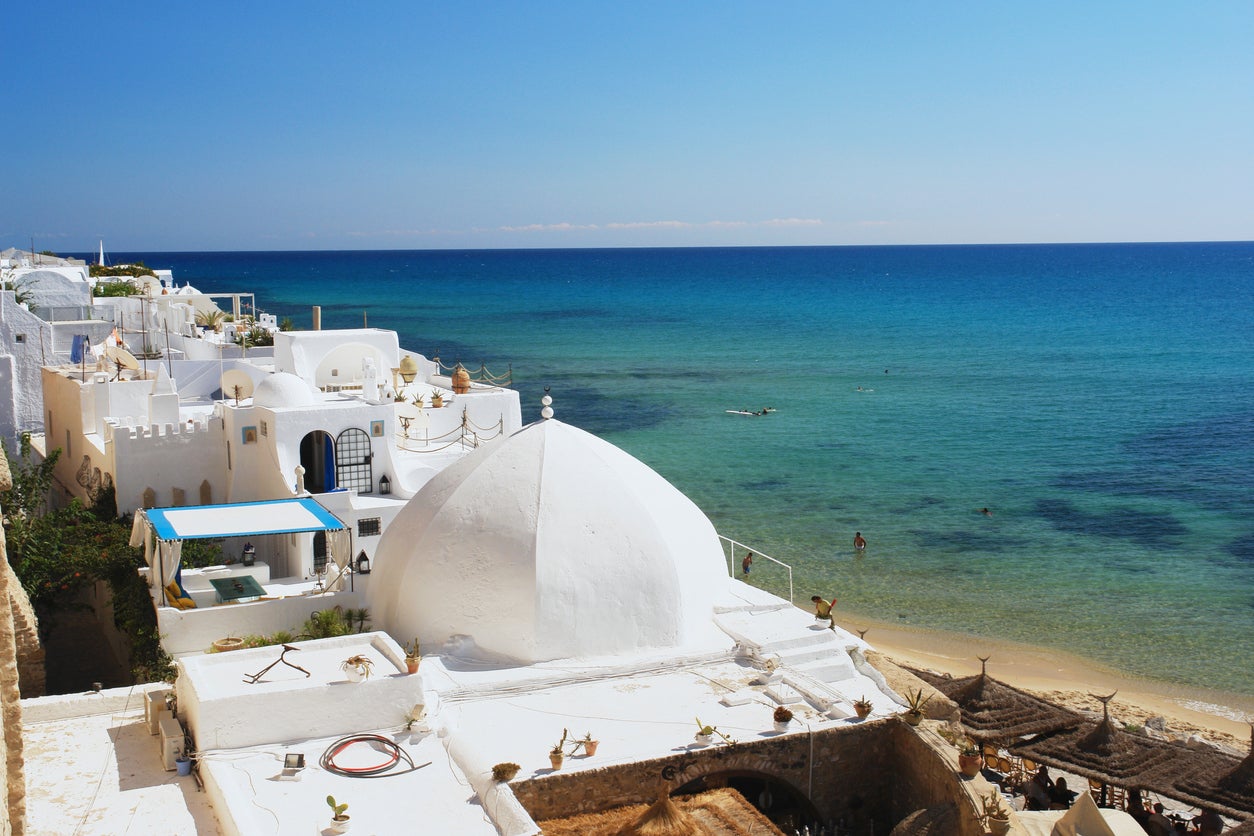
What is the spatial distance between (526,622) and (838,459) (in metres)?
32.5

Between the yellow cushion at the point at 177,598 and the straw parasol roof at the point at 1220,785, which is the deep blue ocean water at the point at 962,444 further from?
the yellow cushion at the point at 177,598

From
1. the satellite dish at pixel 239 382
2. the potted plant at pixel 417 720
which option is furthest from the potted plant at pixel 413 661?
the satellite dish at pixel 239 382

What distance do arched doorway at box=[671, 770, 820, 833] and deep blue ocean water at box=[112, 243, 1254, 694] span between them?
48.5ft

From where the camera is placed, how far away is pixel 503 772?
1343 cm

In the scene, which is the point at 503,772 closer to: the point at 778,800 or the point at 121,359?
the point at 778,800

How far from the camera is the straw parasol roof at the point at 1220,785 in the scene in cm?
1730

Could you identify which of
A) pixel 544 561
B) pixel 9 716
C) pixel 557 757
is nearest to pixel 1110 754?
pixel 544 561

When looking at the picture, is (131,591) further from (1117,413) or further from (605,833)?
(1117,413)

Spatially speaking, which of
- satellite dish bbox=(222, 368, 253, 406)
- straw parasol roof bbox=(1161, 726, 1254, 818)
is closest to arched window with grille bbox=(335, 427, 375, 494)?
satellite dish bbox=(222, 368, 253, 406)

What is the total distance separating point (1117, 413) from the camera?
188ft

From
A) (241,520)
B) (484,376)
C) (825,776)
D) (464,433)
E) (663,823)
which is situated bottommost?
(825,776)

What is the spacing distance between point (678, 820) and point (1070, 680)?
54.7 ft

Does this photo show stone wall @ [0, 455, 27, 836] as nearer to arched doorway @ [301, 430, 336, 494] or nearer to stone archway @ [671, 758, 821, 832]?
stone archway @ [671, 758, 821, 832]

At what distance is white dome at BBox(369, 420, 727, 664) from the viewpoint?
54.0 feet
